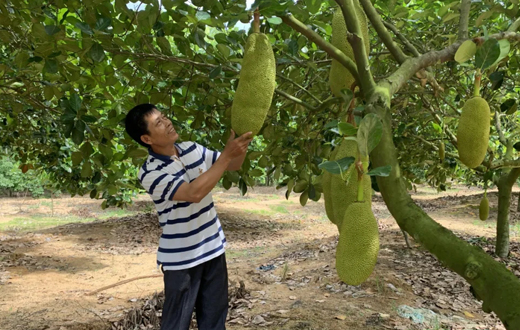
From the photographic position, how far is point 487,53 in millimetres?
881

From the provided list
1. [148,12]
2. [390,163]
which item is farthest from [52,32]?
[390,163]

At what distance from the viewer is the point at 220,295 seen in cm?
200

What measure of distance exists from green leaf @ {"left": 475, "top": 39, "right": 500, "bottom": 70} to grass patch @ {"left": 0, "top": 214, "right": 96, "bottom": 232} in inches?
397

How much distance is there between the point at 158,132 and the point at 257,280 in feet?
9.21

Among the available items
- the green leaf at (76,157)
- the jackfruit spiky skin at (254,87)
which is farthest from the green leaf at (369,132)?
the green leaf at (76,157)

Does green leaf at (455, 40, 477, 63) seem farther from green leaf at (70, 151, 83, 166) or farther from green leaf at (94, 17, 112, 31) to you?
green leaf at (70, 151, 83, 166)

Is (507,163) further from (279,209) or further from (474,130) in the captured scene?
(279,209)

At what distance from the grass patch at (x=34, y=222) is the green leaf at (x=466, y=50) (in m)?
10.0

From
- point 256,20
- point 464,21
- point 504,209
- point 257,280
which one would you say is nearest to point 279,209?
point 257,280

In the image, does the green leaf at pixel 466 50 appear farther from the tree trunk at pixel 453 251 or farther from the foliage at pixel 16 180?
the foliage at pixel 16 180

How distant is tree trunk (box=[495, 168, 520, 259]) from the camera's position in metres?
4.01

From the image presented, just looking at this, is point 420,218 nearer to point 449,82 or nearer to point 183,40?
point 183,40

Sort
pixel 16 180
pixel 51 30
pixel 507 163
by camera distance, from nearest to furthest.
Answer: pixel 51 30 → pixel 507 163 → pixel 16 180

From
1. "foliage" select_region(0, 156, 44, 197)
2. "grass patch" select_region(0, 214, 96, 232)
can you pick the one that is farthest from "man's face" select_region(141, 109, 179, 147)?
"foliage" select_region(0, 156, 44, 197)
